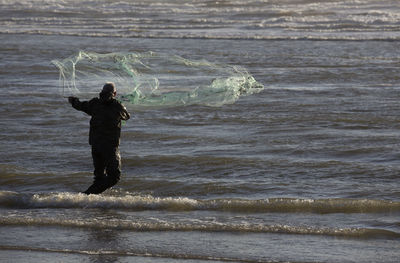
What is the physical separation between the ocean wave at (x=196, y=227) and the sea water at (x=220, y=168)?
19 mm

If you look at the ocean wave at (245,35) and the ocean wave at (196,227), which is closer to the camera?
the ocean wave at (196,227)

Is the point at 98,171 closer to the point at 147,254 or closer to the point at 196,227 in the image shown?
the point at 196,227

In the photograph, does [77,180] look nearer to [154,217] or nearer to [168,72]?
[154,217]

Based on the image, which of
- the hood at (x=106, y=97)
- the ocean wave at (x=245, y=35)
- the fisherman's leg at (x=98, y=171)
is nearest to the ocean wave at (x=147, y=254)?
the fisherman's leg at (x=98, y=171)

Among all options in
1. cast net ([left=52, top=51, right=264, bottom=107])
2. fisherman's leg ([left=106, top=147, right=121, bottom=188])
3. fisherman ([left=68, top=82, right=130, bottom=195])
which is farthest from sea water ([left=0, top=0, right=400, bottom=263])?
fisherman ([left=68, top=82, right=130, bottom=195])

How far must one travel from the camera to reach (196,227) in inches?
329

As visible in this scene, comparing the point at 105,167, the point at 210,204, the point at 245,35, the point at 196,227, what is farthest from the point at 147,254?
the point at 245,35

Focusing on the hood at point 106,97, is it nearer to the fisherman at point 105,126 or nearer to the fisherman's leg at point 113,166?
the fisherman at point 105,126

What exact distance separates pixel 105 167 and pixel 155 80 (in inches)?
87.7

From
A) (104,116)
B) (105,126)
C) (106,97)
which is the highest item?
(106,97)

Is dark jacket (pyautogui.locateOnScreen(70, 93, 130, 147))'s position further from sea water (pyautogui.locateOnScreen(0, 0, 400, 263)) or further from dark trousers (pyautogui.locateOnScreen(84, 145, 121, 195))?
sea water (pyautogui.locateOnScreen(0, 0, 400, 263))

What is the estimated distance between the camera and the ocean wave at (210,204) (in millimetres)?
9141

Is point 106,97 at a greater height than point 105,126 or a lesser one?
greater

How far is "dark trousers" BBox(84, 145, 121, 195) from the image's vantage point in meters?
9.09
